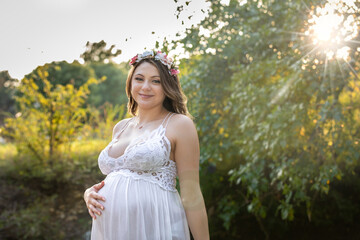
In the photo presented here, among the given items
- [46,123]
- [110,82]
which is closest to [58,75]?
[46,123]

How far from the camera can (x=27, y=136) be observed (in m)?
4.95

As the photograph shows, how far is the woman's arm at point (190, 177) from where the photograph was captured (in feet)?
5.98

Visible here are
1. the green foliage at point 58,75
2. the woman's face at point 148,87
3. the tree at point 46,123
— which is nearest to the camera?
the woman's face at point 148,87

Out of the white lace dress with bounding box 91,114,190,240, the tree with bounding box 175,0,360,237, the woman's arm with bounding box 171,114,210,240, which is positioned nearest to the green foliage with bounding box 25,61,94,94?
the tree with bounding box 175,0,360,237

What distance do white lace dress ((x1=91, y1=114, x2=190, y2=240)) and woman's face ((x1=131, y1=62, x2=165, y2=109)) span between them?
Result: 0.19 m

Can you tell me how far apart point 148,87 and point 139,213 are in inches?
25.9

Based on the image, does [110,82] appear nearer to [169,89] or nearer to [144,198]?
[169,89]

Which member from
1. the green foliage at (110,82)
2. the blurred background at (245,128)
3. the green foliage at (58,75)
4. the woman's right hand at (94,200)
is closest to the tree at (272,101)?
the blurred background at (245,128)

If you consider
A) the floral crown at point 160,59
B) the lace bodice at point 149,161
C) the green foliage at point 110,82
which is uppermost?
the green foliage at point 110,82

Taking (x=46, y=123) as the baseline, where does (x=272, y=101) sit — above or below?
below

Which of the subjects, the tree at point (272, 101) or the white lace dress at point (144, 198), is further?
the tree at point (272, 101)

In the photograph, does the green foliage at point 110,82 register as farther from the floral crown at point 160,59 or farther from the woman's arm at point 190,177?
the woman's arm at point 190,177

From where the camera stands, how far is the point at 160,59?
2.10 meters

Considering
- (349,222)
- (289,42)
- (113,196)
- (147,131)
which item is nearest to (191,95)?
(289,42)
